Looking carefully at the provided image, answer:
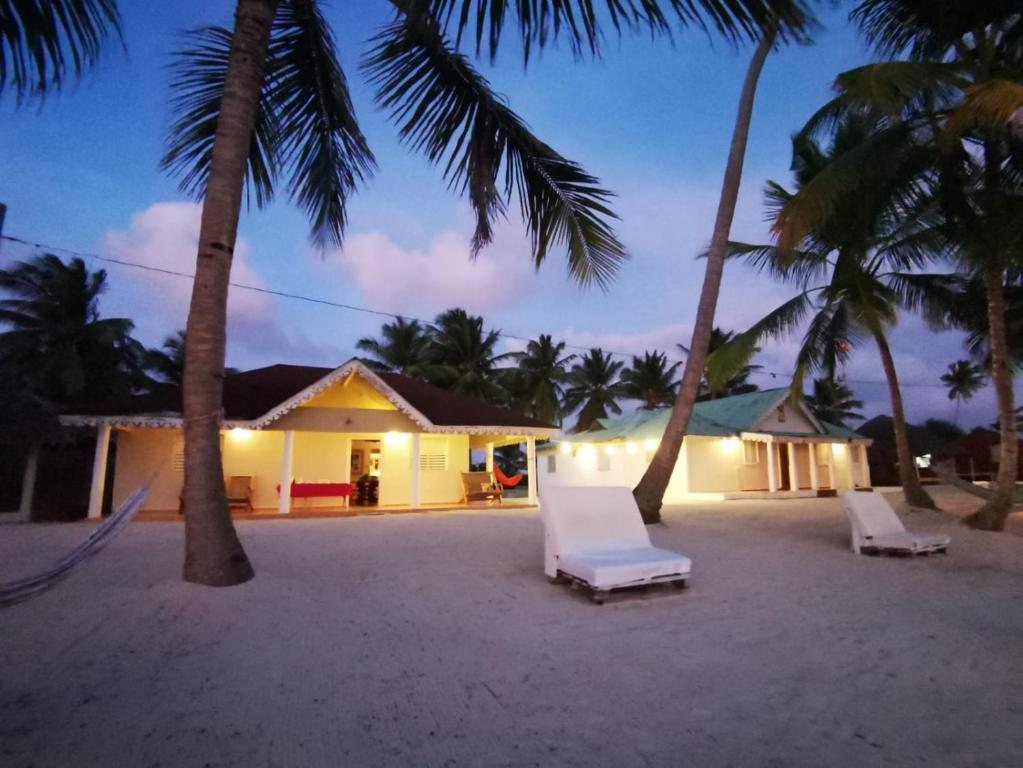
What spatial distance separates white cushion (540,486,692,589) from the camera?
526cm

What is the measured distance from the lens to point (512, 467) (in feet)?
166

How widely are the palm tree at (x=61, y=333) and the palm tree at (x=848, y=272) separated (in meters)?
23.9

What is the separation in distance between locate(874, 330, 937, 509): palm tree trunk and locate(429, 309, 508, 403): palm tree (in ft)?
72.0

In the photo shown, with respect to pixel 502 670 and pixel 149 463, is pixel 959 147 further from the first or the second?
pixel 149 463

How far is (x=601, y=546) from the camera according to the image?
5.95 metres

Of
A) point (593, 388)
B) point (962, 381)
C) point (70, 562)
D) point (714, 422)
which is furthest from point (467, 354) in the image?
point (962, 381)

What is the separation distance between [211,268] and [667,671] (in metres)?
5.00

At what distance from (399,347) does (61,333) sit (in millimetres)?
16089

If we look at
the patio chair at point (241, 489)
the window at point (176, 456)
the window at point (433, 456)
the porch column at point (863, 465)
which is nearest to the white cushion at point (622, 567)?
the patio chair at point (241, 489)

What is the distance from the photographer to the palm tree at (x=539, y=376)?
1419 inches

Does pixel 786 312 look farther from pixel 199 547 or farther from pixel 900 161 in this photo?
pixel 199 547

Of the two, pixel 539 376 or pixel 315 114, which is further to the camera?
pixel 539 376

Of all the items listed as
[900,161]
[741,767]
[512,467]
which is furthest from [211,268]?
[512,467]

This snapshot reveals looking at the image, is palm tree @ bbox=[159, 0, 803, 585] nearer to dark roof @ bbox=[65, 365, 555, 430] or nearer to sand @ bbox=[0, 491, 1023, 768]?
sand @ bbox=[0, 491, 1023, 768]
